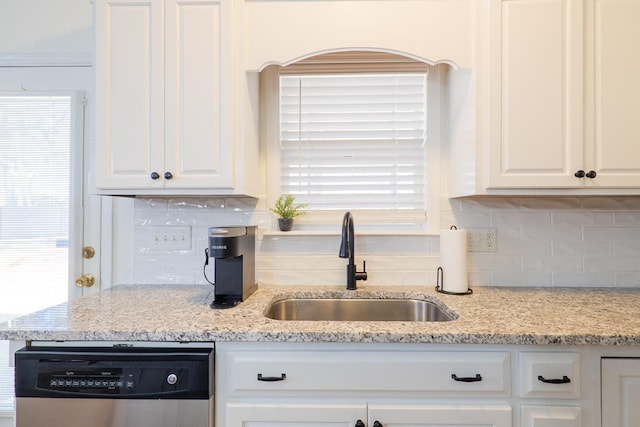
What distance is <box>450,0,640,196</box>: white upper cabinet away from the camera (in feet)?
4.51

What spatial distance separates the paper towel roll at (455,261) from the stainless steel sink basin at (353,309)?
0.15 m

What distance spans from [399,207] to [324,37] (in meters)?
0.91

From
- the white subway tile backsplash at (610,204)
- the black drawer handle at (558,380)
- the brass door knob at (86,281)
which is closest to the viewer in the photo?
the black drawer handle at (558,380)

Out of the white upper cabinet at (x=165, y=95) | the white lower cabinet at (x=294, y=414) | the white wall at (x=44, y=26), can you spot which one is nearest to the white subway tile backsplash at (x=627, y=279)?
the white lower cabinet at (x=294, y=414)

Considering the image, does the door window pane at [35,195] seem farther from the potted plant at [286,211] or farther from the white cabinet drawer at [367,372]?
the white cabinet drawer at [367,372]

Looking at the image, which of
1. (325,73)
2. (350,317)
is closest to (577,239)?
(350,317)

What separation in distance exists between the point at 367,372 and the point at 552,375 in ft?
1.87

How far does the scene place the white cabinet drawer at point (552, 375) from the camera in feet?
3.45

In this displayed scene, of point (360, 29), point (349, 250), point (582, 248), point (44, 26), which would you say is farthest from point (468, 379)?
point (44, 26)

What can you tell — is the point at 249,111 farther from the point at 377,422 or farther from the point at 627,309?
the point at 627,309

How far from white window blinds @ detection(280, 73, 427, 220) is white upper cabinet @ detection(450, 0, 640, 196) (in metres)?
0.45

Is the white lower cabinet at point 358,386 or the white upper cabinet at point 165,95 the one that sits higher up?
the white upper cabinet at point 165,95

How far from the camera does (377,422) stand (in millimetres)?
1065

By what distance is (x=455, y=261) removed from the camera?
61.5 inches
